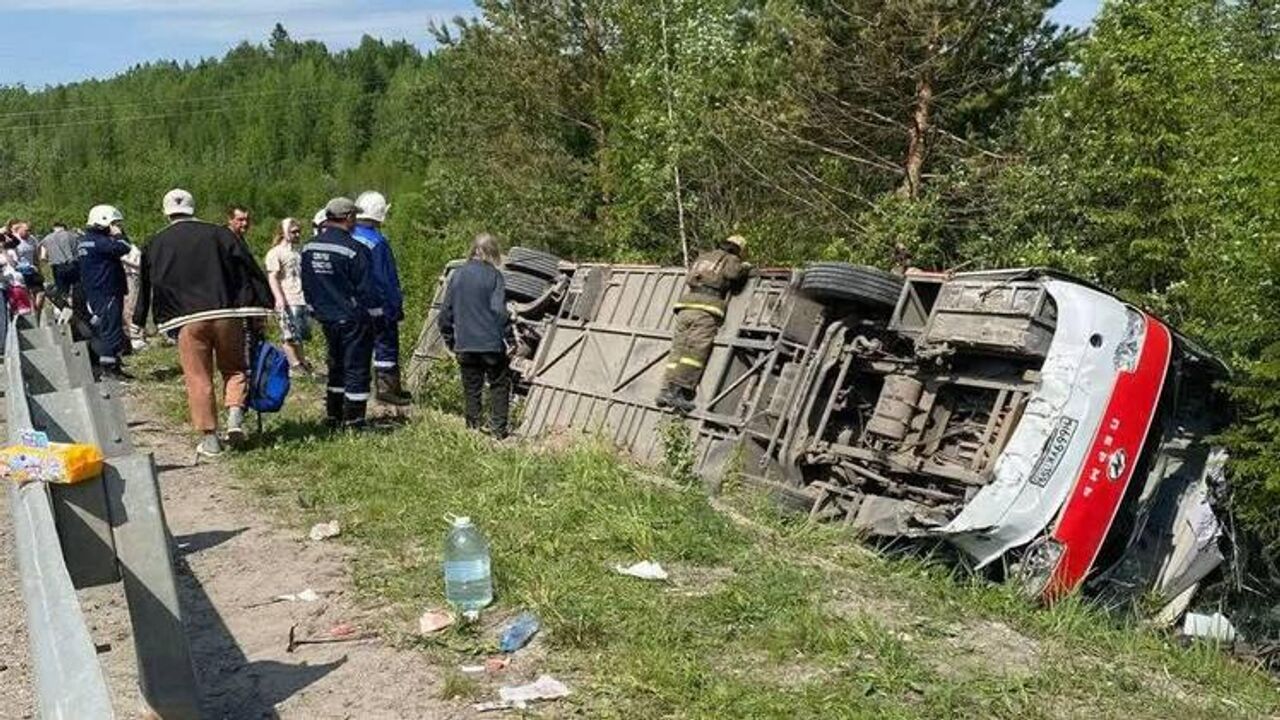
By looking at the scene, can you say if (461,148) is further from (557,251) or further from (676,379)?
(676,379)

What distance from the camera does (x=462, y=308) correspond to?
Answer: 865 cm

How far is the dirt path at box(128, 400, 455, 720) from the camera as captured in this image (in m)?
3.61

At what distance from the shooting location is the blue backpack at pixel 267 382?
7.52 m

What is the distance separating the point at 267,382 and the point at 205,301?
662mm

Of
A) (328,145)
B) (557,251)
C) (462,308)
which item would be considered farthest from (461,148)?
(328,145)

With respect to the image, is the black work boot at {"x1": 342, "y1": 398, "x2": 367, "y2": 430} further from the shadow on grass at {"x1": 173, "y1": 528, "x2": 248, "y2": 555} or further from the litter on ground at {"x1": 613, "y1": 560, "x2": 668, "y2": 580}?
the litter on ground at {"x1": 613, "y1": 560, "x2": 668, "y2": 580}

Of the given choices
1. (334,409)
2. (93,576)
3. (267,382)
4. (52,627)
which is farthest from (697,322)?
(52,627)

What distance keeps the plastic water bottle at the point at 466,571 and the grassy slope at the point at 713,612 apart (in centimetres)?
7

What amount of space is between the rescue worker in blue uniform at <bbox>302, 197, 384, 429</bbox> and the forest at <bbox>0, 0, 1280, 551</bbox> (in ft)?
18.9

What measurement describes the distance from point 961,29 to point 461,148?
18618 millimetres

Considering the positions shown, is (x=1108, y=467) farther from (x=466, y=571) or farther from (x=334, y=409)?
(x=334, y=409)

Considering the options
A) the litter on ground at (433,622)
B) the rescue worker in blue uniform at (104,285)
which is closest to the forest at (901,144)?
the litter on ground at (433,622)

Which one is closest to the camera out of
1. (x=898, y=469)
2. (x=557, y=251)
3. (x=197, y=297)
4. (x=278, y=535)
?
(x=278, y=535)

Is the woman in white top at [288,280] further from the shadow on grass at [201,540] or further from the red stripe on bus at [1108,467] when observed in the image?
the red stripe on bus at [1108,467]
